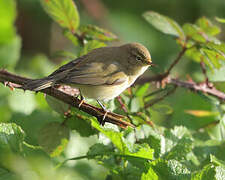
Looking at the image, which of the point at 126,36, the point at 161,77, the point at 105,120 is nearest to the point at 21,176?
the point at 105,120

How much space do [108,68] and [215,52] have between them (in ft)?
2.19

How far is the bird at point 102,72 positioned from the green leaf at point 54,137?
0.23 meters

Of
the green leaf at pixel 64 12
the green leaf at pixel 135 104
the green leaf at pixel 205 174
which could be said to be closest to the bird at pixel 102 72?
the green leaf at pixel 135 104

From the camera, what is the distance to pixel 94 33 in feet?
7.63

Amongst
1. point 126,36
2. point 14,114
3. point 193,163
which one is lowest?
point 126,36

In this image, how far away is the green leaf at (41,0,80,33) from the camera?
2.29 meters

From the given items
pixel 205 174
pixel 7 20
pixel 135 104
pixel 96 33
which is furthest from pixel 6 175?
pixel 7 20

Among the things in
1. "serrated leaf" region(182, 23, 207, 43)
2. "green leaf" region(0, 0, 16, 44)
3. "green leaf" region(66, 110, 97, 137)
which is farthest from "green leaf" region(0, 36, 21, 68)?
"serrated leaf" region(182, 23, 207, 43)

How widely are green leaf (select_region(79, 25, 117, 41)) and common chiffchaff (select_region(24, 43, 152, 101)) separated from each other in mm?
87

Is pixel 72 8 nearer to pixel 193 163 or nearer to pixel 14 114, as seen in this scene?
pixel 14 114

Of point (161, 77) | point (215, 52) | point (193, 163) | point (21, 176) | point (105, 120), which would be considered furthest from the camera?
point (161, 77)

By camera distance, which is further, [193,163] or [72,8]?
[72,8]

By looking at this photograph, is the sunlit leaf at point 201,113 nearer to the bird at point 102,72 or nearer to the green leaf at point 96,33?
the bird at point 102,72

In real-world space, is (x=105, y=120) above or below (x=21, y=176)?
above
